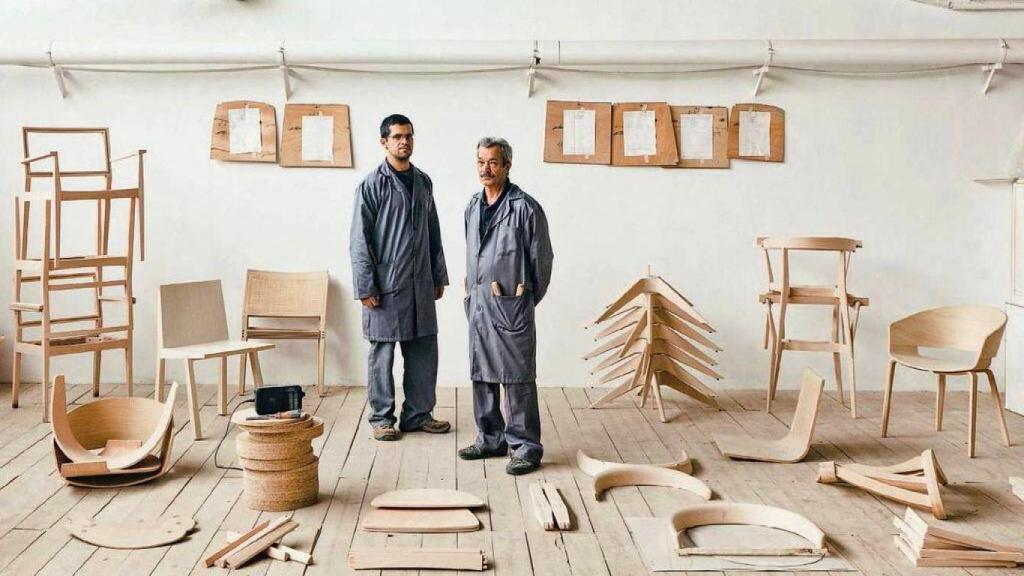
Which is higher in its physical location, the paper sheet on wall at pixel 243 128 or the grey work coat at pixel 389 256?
the paper sheet on wall at pixel 243 128

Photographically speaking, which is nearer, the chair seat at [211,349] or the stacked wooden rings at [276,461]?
the stacked wooden rings at [276,461]

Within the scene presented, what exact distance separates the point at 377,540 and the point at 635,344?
3001 millimetres

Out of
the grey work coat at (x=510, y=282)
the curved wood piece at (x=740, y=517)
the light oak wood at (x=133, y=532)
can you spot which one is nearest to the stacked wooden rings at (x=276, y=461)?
the light oak wood at (x=133, y=532)

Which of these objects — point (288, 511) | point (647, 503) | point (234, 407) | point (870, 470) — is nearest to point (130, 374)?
point (234, 407)

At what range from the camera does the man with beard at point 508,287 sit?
5.32 metres

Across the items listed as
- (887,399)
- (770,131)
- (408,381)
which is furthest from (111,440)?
(770,131)

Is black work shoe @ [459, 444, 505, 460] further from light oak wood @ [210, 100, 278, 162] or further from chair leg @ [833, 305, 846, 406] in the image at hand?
light oak wood @ [210, 100, 278, 162]

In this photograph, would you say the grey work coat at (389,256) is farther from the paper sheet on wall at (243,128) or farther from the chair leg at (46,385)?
the chair leg at (46,385)

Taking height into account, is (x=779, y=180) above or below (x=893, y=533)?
above

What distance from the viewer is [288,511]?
186 inches

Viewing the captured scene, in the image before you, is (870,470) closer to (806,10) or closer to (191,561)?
(191,561)

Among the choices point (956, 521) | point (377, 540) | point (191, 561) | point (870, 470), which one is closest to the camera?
point (191, 561)

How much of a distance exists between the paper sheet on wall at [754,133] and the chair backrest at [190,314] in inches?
148

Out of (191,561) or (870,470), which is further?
(870,470)
